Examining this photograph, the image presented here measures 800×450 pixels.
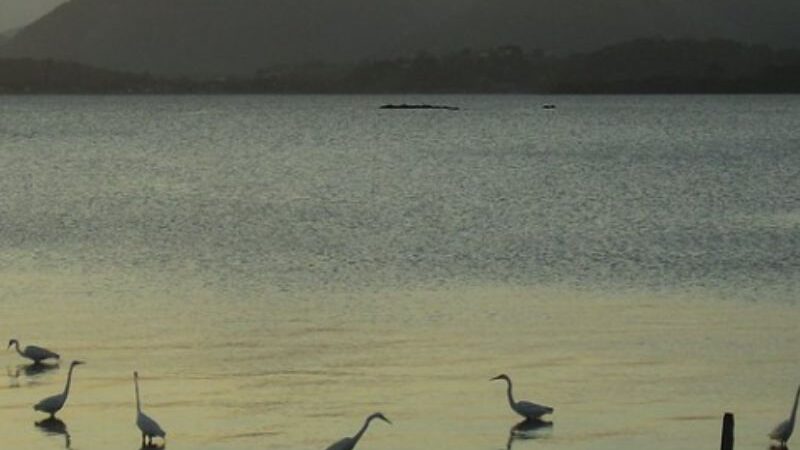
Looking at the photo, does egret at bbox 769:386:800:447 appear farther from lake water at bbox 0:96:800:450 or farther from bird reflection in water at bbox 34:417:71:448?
bird reflection in water at bbox 34:417:71:448

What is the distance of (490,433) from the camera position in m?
24.1

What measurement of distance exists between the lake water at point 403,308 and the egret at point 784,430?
17.5 inches

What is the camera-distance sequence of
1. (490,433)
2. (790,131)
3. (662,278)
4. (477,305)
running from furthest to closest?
(790,131) < (662,278) < (477,305) < (490,433)

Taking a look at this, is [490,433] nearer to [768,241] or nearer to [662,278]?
[662,278]

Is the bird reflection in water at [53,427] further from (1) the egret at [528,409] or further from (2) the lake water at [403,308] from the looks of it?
(1) the egret at [528,409]

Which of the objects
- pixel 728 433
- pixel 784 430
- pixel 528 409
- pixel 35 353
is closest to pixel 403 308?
pixel 35 353

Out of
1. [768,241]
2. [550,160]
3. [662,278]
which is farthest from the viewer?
[550,160]

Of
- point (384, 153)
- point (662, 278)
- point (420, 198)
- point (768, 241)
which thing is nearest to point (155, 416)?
point (662, 278)

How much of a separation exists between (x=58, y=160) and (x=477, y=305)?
7791 cm

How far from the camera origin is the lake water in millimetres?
24969

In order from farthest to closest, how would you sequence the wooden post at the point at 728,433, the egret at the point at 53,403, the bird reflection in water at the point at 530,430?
the egret at the point at 53,403
the bird reflection in water at the point at 530,430
the wooden post at the point at 728,433

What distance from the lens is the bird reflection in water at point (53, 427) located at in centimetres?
2398

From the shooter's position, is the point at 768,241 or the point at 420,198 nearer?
the point at 768,241

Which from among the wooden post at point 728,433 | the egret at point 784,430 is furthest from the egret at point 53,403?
the wooden post at point 728,433
